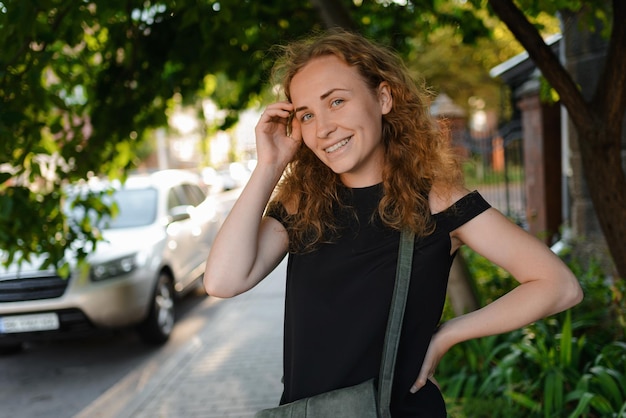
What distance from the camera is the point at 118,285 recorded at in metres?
6.30

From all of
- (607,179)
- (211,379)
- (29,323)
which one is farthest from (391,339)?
(29,323)

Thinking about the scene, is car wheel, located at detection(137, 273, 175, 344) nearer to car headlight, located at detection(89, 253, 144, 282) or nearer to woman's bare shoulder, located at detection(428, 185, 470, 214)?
car headlight, located at detection(89, 253, 144, 282)

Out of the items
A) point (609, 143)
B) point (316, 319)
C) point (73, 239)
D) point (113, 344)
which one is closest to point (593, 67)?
point (609, 143)

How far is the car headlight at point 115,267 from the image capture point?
6.29m

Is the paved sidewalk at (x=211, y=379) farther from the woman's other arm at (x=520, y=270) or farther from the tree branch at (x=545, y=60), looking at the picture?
the woman's other arm at (x=520, y=270)

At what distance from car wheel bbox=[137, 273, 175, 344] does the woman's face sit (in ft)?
17.5

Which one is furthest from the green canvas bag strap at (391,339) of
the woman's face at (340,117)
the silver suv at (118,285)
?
the silver suv at (118,285)

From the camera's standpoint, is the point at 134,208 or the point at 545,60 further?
the point at 134,208

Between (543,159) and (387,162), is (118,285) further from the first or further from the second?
(543,159)

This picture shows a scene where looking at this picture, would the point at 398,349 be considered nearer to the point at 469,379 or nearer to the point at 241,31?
the point at 469,379

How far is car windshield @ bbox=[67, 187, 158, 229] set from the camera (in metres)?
7.33

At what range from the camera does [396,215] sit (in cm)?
164

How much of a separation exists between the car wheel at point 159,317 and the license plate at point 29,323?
2.80 feet

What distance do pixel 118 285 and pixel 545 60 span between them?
4.56m
